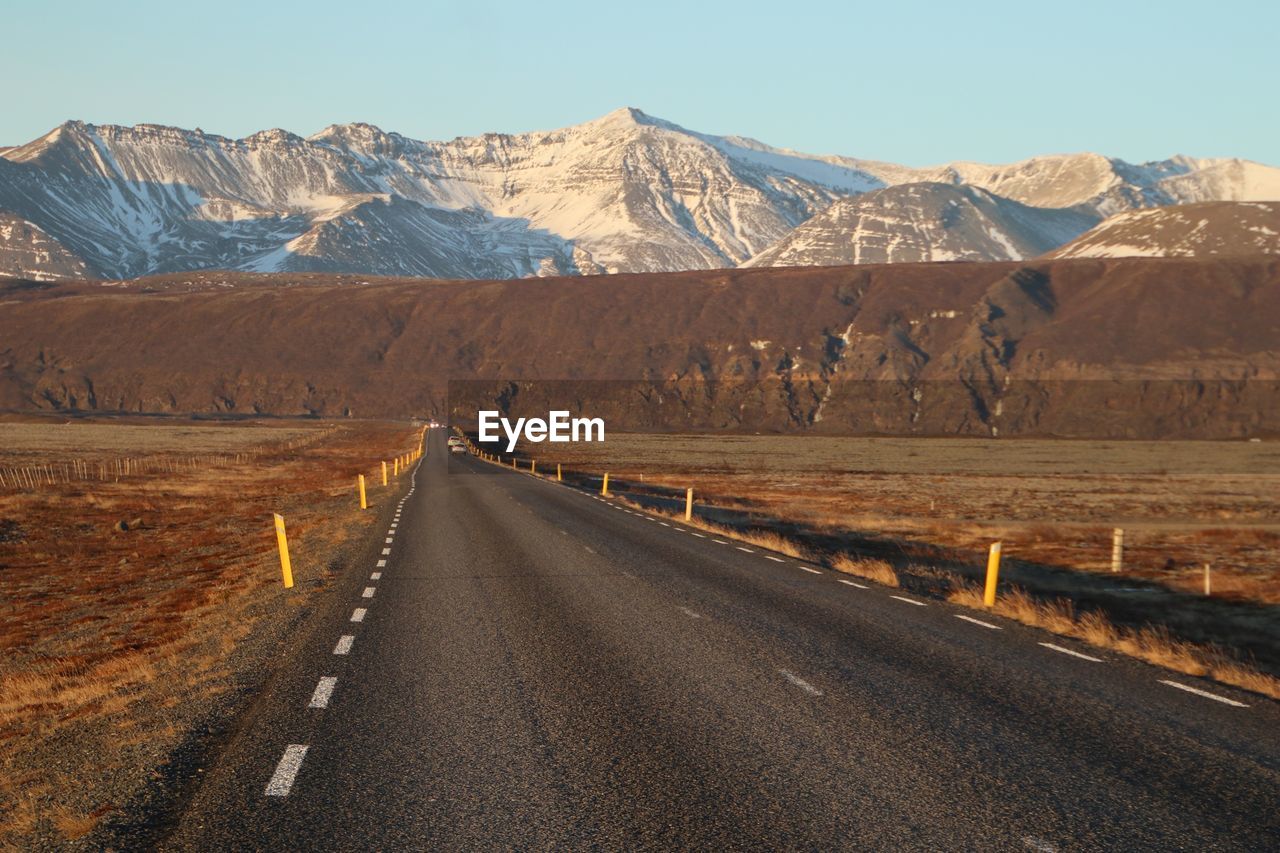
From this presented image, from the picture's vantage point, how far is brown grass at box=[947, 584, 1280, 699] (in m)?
11.6

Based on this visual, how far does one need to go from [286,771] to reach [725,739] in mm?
3267

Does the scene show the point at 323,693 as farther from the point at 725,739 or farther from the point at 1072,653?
the point at 1072,653

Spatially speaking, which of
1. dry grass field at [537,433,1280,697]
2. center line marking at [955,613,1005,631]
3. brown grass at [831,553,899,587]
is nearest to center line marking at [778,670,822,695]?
center line marking at [955,613,1005,631]

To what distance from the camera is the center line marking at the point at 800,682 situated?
33.2ft

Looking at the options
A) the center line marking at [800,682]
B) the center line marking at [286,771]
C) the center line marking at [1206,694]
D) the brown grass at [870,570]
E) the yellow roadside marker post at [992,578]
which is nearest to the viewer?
the center line marking at [286,771]

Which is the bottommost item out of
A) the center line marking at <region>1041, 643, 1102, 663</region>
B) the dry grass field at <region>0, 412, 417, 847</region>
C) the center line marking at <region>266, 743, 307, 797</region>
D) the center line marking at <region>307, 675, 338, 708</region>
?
the dry grass field at <region>0, 412, 417, 847</region>

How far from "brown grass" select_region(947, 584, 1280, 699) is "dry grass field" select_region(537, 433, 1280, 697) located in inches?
1.9

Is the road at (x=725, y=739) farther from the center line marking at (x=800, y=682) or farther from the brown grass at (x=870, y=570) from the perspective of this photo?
the brown grass at (x=870, y=570)

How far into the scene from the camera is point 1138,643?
1409 cm

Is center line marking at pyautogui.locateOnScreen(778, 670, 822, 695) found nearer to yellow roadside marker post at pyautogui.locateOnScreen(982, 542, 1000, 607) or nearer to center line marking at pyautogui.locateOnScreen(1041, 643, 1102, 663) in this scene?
center line marking at pyautogui.locateOnScreen(1041, 643, 1102, 663)

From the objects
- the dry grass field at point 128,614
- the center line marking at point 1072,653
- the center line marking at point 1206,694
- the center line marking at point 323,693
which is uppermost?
the center line marking at point 1206,694

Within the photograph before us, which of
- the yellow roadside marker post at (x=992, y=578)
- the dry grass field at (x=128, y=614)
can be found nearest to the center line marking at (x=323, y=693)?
the dry grass field at (x=128, y=614)

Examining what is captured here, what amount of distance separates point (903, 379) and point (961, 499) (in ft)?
427

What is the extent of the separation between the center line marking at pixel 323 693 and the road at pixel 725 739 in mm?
44
